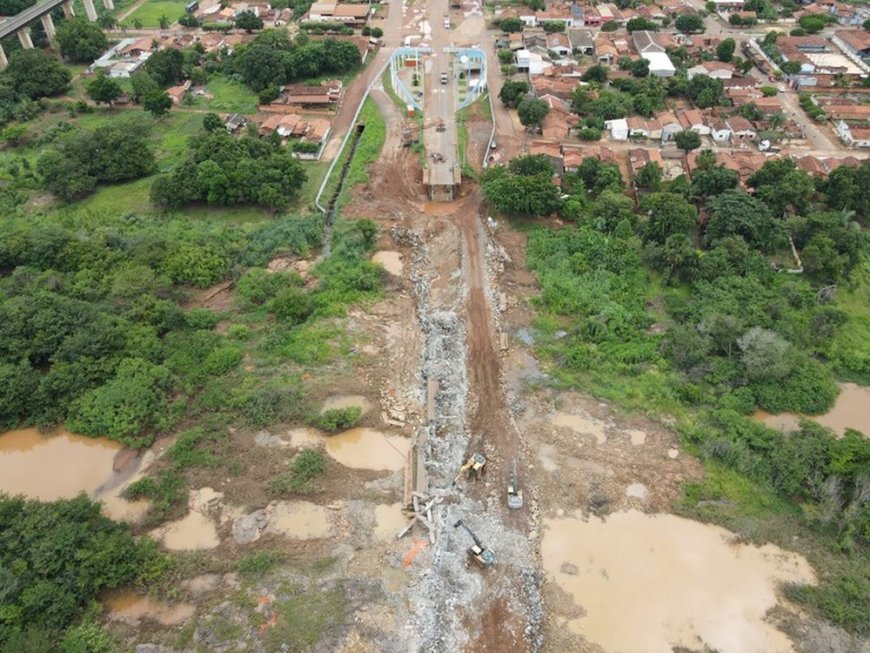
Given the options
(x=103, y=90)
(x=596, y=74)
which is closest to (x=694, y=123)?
(x=596, y=74)

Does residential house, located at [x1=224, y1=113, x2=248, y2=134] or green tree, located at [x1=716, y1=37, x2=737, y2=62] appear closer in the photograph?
residential house, located at [x1=224, y1=113, x2=248, y2=134]

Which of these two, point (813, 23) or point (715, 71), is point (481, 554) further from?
point (813, 23)

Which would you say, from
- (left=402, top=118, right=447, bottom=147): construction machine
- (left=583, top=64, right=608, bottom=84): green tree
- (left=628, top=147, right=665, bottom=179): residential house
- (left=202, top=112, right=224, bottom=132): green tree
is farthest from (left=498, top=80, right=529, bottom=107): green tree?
(left=202, top=112, right=224, bottom=132): green tree

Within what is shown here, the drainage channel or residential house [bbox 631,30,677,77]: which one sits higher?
residential house [bbox 631,30,677,77]

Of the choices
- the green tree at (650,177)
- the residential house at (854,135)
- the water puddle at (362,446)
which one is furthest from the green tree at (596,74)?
the water puddle at (362,446)

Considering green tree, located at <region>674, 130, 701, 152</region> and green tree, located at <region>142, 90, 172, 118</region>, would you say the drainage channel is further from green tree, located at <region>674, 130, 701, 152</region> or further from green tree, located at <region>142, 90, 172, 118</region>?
green tree, located at <region>674, 130, 701, 152</region>

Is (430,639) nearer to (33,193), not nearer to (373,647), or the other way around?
(373,647)

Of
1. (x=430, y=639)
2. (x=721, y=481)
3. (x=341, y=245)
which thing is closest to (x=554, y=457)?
(x=721, y=481)
